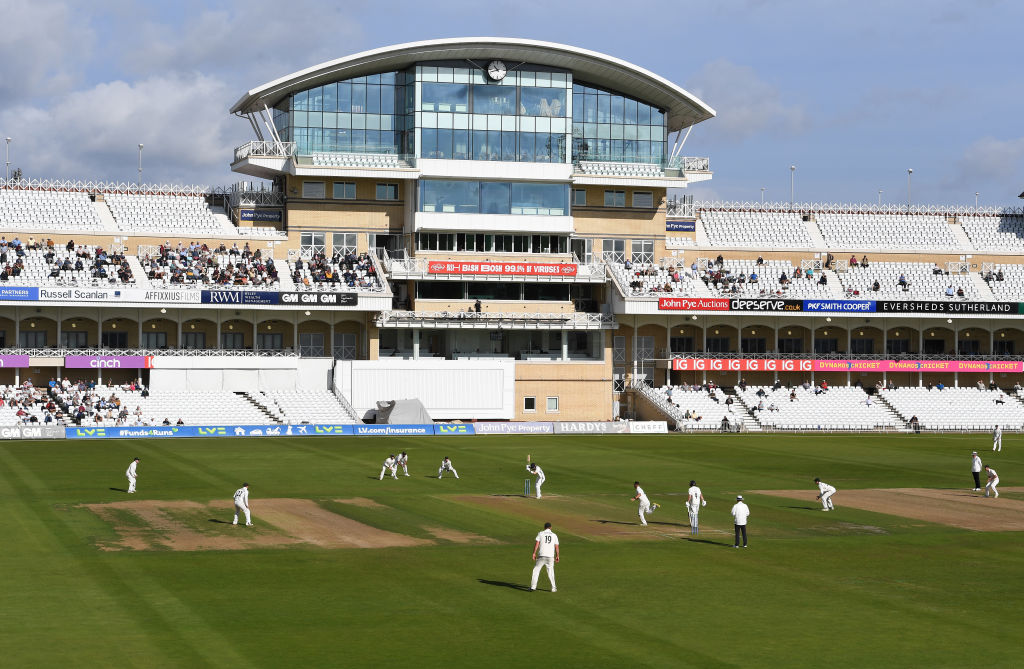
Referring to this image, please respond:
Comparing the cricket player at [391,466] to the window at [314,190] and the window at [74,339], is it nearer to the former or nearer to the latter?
the window at [74,339]

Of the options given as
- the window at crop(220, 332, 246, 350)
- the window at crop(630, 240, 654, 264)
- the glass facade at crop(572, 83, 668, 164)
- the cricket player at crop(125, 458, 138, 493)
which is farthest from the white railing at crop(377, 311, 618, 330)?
the cricket player at crop(125, 458, 138, 493)

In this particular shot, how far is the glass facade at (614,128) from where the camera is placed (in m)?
98.6

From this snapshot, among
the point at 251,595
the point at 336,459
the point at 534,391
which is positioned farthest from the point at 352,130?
the point at 251,595

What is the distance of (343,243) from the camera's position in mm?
95000

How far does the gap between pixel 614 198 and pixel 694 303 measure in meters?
12.2

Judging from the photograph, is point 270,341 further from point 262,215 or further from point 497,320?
point 497,320

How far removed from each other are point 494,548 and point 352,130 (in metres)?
62.8

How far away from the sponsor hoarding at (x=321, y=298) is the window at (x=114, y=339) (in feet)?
38.3

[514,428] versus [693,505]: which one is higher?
[693,505]

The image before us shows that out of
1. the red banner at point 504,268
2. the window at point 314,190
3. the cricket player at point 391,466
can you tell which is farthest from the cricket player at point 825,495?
the window at point 314,190

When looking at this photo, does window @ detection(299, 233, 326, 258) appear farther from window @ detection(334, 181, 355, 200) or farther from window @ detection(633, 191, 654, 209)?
window @ detection(633, 191, 654, 209)

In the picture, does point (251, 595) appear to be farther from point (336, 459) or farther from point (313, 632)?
point (336, 459)

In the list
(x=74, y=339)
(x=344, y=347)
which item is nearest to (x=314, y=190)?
(x=344, y=347)

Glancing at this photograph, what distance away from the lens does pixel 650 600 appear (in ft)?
97.1
